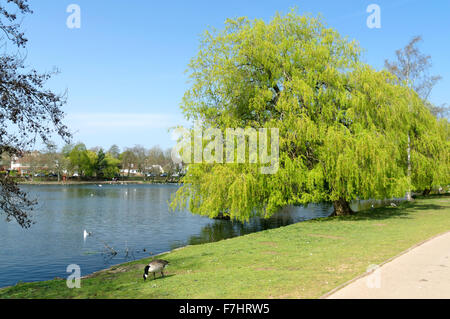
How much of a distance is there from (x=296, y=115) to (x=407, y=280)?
47.0 ft

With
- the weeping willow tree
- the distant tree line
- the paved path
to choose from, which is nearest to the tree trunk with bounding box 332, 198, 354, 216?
the weeping willow tree

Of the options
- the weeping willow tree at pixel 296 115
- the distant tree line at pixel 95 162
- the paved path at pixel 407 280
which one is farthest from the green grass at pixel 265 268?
the distant tree line at pixel 95 162

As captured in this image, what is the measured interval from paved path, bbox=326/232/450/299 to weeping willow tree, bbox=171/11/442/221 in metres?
10.1

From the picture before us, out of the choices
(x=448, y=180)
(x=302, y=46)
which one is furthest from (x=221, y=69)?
(x=448, y=180)

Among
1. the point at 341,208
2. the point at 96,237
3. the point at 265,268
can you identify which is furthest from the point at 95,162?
the point at 265,268

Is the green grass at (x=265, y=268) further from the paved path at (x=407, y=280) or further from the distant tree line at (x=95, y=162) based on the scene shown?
the distant tree line at (x=95, y=162)

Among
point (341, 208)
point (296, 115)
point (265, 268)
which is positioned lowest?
point (265, 268)

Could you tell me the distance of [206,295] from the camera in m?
8.49

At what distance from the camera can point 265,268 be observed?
11.1 metres

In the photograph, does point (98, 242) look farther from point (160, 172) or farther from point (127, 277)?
point (160, 172)

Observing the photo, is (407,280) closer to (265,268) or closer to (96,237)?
(265,268)

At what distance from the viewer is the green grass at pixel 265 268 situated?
8.89 m

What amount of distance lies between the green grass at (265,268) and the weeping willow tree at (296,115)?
342 centimetres
